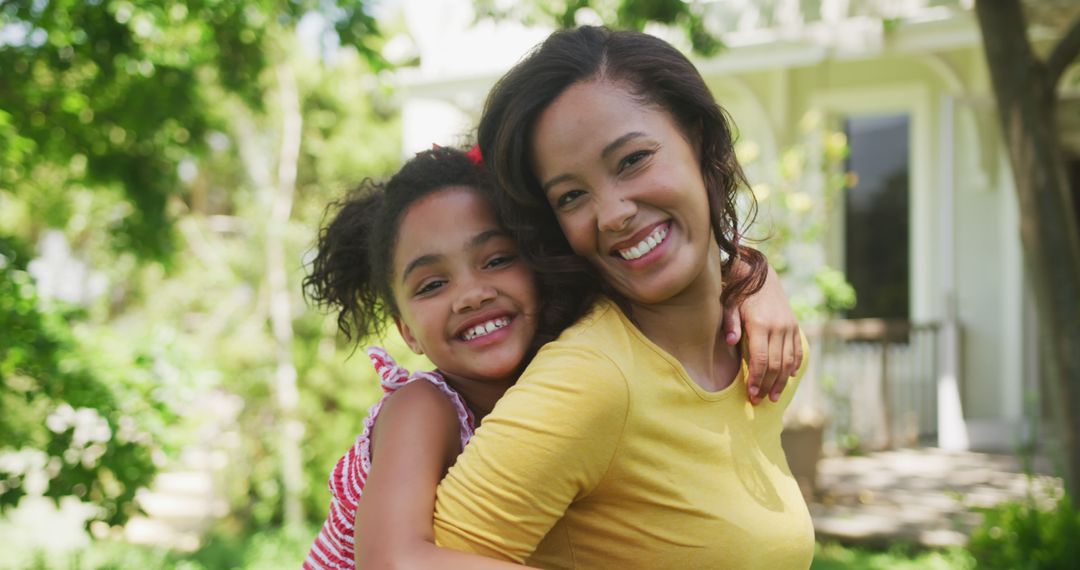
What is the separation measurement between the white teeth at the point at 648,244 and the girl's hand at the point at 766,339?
29 cm

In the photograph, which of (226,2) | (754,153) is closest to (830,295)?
(754,153)

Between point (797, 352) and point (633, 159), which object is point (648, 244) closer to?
point (633, 159)

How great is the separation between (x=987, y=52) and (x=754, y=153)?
249cm

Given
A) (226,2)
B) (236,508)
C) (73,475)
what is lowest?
(236,508)

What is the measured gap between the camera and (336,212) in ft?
7.44

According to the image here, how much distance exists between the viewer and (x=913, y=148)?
1010 centimetres

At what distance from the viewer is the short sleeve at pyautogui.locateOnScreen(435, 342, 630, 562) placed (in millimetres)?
1423

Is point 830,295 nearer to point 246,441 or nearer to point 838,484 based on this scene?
point 838,484

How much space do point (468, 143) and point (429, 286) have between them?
431mm

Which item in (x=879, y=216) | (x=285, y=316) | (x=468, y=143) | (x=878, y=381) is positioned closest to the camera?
(x=468, y=143)

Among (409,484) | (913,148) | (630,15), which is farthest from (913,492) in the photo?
(409,484)

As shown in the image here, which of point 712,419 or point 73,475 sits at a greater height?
point 712,419

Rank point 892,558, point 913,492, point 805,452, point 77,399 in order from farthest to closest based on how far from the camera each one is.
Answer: point 913,492
point 805,452
point 892,558
point 77,399

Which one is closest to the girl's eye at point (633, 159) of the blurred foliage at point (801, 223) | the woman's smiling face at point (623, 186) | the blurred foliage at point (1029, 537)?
the woman's smiling face at point (623, 186)
